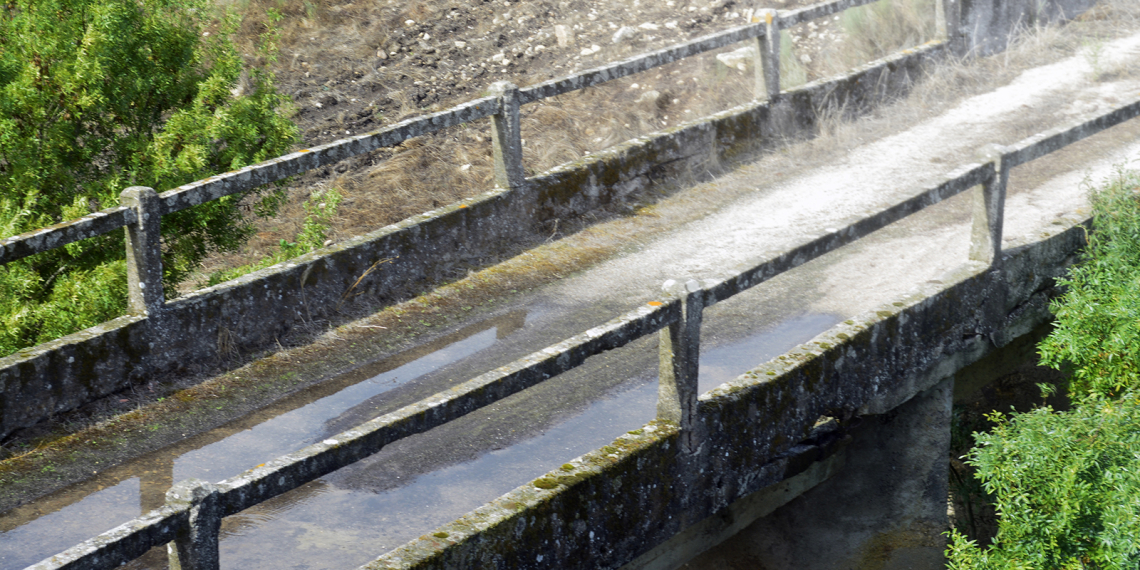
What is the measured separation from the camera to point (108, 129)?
25.7 feet

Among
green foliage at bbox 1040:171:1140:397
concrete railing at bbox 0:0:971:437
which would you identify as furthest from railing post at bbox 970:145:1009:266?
concrete railing at bbox 0:0:971:437

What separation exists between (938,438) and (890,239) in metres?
1.69

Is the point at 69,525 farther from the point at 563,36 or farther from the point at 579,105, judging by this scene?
the point at 563,36

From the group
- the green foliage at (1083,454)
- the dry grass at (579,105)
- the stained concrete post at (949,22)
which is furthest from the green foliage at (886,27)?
the green foliage at (1083,454)

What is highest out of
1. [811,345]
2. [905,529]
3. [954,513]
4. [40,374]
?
[40,374]

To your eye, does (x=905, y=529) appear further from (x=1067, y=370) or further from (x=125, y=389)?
(x=125, y=389)

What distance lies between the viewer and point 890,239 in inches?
313

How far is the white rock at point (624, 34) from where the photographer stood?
14.2m

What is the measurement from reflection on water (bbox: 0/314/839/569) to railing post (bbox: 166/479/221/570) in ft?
4.02

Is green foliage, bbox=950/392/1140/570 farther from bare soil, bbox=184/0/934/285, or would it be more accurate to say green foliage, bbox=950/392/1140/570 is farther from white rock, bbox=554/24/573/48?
white rock, bbox=554/24/573/48

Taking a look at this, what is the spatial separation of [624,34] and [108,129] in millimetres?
7990

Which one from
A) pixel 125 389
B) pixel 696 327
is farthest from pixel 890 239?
pixel 125 389

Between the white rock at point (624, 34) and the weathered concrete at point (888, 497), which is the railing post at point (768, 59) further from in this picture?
the white rock at point (624, 34)

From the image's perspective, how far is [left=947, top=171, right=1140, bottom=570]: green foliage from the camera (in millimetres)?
5469
